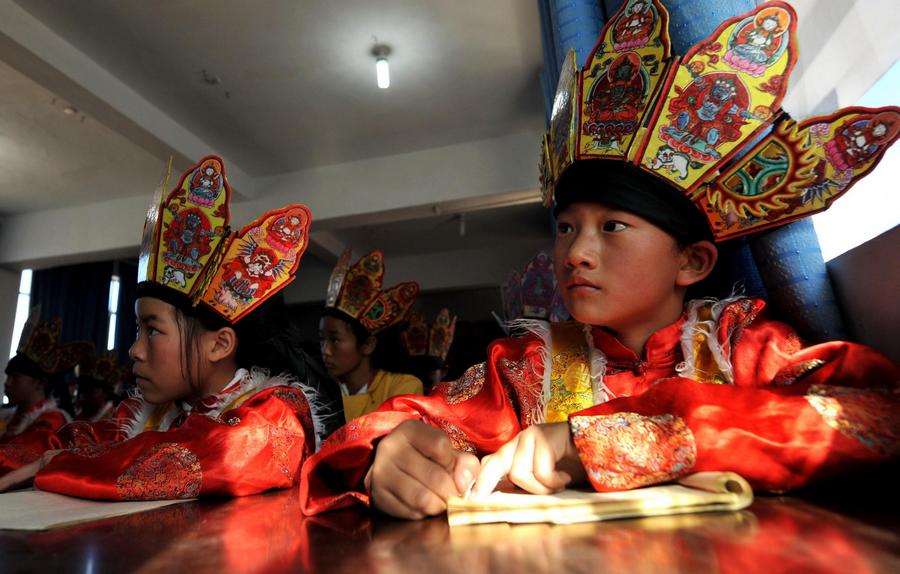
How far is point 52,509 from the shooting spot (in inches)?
29.9

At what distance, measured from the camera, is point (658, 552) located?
0.39 m

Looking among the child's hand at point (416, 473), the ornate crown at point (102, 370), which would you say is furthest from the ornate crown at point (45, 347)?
the child's hand at point (416, 473)

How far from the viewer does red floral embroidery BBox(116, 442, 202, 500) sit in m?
0.90

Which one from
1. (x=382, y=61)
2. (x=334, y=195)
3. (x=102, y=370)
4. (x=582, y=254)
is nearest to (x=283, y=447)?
(x=582, y=254)

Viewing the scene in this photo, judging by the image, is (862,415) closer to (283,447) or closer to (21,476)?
(283,447)

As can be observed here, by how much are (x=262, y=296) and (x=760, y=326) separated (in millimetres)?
1042

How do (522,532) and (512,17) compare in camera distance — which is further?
(512,17)

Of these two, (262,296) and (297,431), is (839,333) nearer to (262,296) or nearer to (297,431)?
(297,431)

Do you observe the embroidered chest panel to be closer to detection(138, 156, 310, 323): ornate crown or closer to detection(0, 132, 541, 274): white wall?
detection(138, 156, 310, 323): ornate crown

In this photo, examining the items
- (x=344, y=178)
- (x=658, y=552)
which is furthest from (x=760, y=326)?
(x=344, y=178)

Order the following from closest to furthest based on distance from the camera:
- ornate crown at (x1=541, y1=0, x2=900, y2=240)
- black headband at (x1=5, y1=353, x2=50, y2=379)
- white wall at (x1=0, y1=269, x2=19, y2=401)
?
ornate crown at (x1=541, y1=0, x2=900, y2=240)
black headband at (x1=5, y1=353, x2=50, y2=379)
white wall at (x1=0, y1=269, x2=19, y2=401)

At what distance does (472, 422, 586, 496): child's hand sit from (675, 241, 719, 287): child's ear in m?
0.44

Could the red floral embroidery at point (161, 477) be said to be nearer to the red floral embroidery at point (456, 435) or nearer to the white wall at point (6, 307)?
the red floral embroidery at point (456, 435)

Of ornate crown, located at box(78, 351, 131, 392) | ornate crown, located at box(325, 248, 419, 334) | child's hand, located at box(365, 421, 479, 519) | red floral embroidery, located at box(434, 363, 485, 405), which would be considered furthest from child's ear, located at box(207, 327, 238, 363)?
ornate crown, located at box(78, 351, 131, 392)
